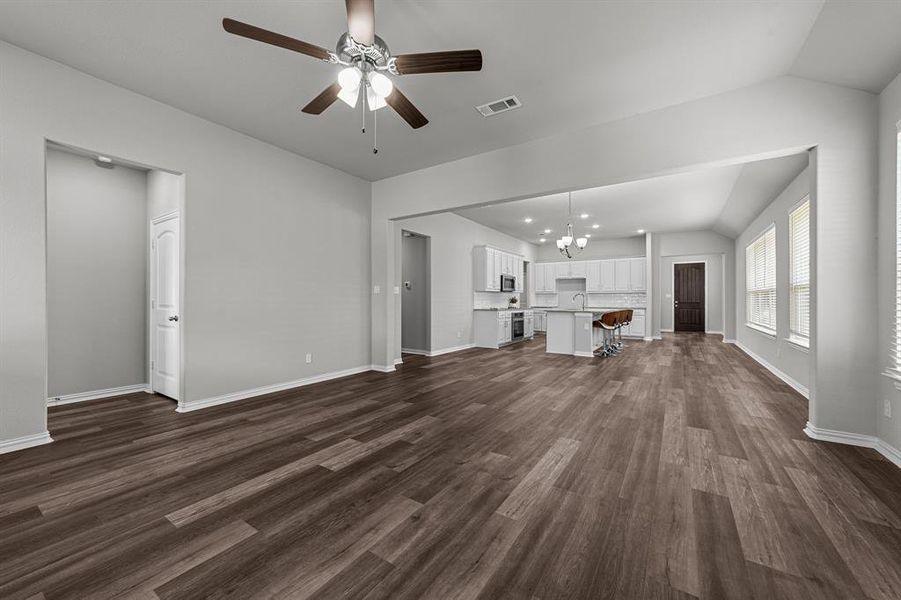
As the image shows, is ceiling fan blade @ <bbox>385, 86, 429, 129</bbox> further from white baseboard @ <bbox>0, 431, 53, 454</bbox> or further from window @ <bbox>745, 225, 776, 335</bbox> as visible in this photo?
window @ <bbox>745, 225, 776, 335</bbox>

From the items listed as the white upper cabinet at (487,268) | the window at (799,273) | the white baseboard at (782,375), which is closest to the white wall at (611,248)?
the white upper cabinet at (487,268)

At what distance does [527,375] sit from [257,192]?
4.18 m

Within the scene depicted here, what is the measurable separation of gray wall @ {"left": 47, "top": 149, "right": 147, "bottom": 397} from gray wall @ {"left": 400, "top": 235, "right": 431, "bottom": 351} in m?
4.14

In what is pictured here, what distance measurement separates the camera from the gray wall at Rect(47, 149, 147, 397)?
13.0 feet

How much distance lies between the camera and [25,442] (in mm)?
2742

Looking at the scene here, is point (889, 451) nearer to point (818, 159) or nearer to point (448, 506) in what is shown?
point (818, 159)

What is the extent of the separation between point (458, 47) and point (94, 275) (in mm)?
4735

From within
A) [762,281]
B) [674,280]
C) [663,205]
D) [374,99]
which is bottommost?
[762,281]

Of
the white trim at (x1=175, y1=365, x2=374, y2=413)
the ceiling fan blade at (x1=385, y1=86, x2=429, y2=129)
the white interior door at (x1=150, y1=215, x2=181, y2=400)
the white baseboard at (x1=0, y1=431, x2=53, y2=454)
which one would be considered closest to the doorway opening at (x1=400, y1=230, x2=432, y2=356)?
the white trim at (x1=175, y1=365, x2=374, y2=413)

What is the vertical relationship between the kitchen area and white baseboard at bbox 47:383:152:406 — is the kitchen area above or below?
above

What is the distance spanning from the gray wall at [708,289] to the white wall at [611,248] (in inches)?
30.0

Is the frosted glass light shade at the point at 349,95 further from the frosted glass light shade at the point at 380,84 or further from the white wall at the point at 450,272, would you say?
the white wall at the point at 450,272

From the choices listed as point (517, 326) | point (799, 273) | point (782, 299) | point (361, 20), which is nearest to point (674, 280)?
point (517, 326)

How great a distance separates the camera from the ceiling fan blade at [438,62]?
6.54ft
